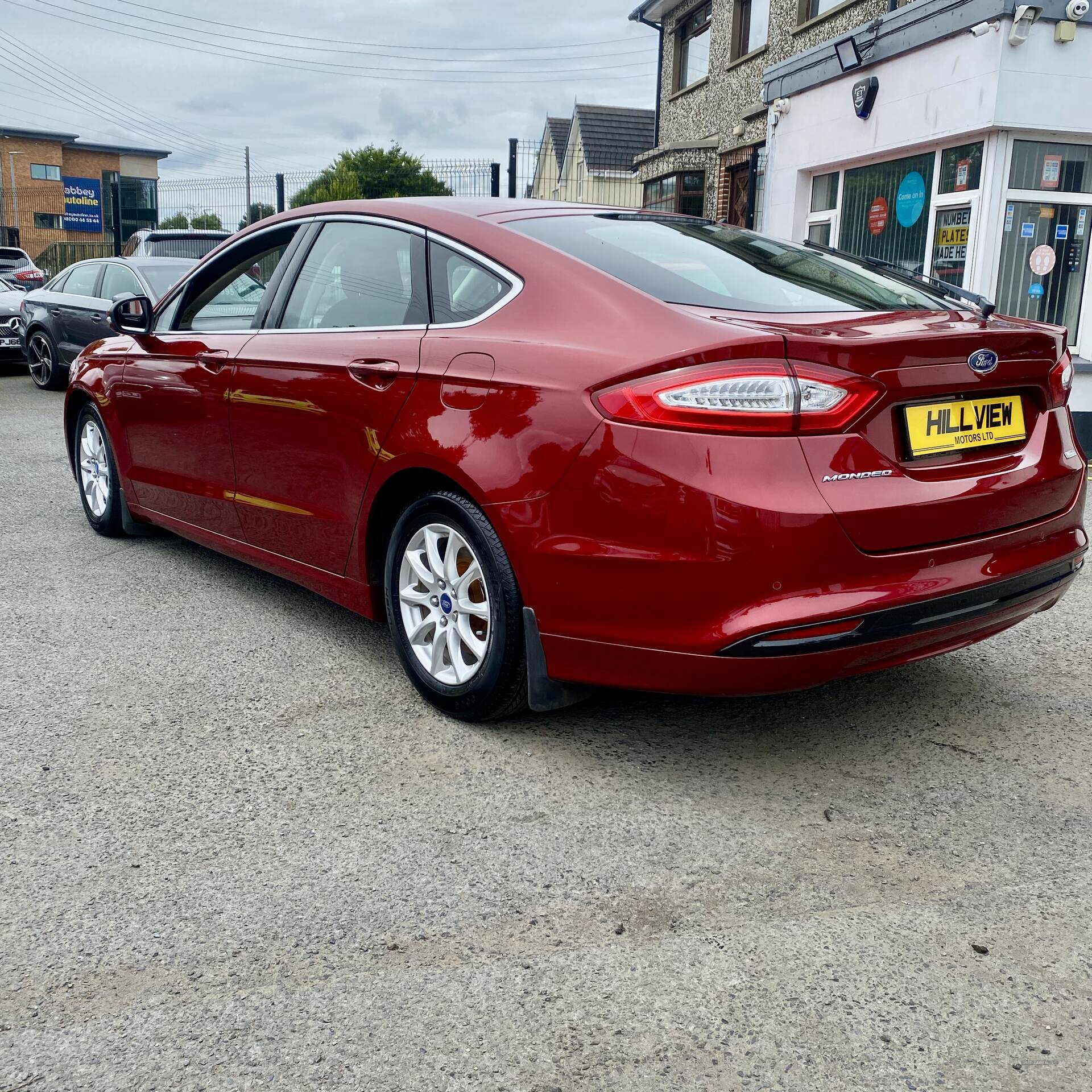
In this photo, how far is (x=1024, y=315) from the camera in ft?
34.1

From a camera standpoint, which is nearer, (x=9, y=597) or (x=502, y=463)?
(x=502, y=463)

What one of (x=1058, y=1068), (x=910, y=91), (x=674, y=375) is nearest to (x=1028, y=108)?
(x=910, y=91)

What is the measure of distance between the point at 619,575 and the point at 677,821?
2.12 feet

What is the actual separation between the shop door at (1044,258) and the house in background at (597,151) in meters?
18.1

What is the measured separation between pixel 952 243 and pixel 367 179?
139 ft

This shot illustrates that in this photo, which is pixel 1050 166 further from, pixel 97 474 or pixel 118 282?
pixel 118 282

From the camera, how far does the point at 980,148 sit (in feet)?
33.8

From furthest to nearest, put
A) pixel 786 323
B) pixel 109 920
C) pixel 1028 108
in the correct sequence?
pixel 1028 108 < pixel 786 323 < pixel 109 920

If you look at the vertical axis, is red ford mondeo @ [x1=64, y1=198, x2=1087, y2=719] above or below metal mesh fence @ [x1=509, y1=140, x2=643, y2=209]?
below

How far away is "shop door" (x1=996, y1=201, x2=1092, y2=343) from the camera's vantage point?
33.7ft

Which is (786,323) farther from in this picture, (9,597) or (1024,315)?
(1024,315)

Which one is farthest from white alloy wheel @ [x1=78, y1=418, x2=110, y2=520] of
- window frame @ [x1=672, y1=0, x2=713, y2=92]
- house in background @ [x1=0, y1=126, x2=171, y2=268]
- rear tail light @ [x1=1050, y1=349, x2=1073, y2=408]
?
house in background @ [x1=0, y1=126, x2=171, y2=268]

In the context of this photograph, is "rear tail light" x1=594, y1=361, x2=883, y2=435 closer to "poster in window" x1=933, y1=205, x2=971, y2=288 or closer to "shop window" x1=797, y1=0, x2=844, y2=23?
"poster in window" x1=933, y1=205, x2=971, y2=288

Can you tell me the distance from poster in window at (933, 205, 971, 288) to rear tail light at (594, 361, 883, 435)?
27.8 feet
